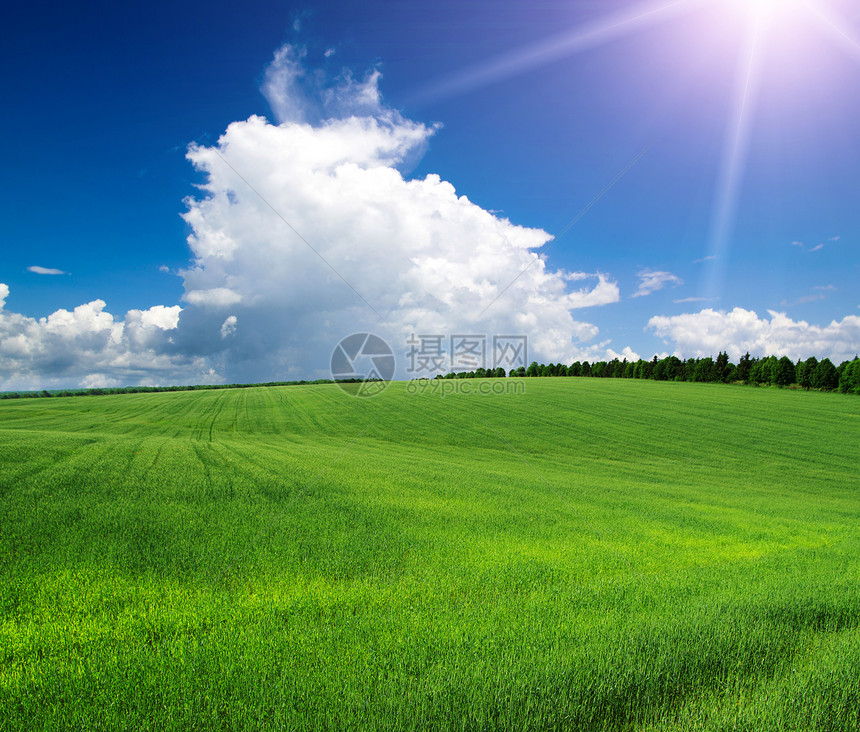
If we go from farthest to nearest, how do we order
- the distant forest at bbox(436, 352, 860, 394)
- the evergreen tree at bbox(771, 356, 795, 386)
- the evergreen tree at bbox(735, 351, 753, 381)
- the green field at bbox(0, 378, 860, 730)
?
the evergreen tree at bbox(735, 351, 753, 381) < the evergreen tree at bbox(771, 356, 795, 386) < the distant forest at bbox(436, 352, 860, 394) < the green field at bbox(0, 378, 860, 730)

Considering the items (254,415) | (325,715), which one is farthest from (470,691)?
(254,415)

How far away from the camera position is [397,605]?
16.2ft

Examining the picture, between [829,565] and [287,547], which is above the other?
[287,547]

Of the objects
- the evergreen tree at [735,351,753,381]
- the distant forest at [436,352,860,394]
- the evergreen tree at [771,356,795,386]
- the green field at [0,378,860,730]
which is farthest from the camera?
the evergreen tree at [735,351,753,381]

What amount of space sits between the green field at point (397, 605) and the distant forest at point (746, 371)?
8209 cm

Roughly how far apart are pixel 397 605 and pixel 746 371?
110 m

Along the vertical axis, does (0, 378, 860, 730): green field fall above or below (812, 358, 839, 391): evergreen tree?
below

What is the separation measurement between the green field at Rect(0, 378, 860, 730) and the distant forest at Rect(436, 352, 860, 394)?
82.1 meters

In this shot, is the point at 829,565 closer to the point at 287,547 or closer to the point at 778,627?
the point at 778,627

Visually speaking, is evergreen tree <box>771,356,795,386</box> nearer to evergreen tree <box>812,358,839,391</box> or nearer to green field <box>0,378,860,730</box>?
evergreen tree <box>812,358,839,391</box>

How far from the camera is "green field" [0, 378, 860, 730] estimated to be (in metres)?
3.38

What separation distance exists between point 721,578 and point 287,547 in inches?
271

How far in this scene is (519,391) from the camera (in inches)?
2479

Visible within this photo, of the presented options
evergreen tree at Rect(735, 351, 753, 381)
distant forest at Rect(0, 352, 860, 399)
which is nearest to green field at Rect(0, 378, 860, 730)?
distant forest at Rect(0, 352, 860, 399)
